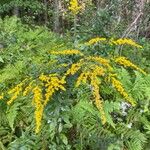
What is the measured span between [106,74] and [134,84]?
15.3 inches

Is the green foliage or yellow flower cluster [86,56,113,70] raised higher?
yellow flower cluster [86,56,113,70]

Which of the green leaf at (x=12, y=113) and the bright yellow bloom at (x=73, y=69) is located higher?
the bright yellow bloom at (x=73, y=69)

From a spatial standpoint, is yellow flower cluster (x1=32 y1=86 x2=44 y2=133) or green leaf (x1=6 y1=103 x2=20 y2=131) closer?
yellow flower cluster (x1=32 y1=86 x2=44 y2=133)

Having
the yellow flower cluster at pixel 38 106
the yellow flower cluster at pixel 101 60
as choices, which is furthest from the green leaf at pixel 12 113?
the yellow flower cluster at pixel 101 60

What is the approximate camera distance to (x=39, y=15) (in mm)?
9102

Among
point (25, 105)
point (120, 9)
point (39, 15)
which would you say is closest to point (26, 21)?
point (39, 15)

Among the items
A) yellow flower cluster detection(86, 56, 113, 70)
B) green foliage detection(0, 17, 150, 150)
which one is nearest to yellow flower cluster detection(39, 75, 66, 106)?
green foliage detection(0, 17, 150, 150)

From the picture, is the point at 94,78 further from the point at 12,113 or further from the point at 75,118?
the point at 12,113

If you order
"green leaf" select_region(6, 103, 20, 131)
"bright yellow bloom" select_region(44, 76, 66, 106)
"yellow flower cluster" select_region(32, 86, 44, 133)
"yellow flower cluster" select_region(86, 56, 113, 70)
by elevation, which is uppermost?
"yellow flower cluster" select_region(86, 56, 113, 70)

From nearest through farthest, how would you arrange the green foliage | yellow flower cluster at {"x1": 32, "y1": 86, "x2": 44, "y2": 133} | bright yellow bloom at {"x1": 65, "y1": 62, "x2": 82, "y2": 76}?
yellow flower cluster at {"x1": 32, "y1": 86, "x2": 44, "y2": 133}, bright yellow bloom at {"x1": 65, "y1": 62, "x2": 82, "y2": 76}, the green foliage

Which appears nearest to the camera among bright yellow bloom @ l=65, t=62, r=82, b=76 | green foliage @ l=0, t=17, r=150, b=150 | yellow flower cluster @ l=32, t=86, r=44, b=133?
yellow flower cluster @ l=32, t=86, r=44, b=133

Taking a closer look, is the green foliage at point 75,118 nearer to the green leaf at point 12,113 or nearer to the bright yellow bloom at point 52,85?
the green leaf at point 12,113

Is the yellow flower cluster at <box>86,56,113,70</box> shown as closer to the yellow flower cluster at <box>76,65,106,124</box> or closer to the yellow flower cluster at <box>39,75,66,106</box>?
the yellow flower cluster at <box>76,65,106,124</box>

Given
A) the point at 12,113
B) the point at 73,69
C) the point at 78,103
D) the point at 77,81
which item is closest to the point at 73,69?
the point at 73,69
